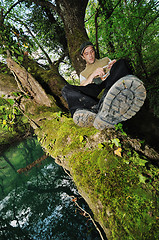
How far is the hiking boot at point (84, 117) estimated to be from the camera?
1667 millimetres

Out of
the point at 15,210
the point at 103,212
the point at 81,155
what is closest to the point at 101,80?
the point at 81,155

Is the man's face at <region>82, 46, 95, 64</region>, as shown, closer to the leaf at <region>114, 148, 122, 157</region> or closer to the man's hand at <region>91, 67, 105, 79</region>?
the man's hand at <region>91, 67, 105, 79</region>

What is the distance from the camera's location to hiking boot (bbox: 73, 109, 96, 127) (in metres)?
1.67

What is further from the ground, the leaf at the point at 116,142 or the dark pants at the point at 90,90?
the dark pants at the point at 90,90

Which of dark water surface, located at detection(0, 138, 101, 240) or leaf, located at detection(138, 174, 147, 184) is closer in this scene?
leaf, located at detection(138, 174, 147, 184)

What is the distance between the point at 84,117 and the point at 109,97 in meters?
0.49

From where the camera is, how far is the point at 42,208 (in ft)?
20.2

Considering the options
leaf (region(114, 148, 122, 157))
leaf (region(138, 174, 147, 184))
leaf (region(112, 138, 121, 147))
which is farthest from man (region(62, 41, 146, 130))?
leaf (region(138, 174, 147, 184))

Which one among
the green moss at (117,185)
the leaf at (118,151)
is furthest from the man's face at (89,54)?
the leaf at (118,151)

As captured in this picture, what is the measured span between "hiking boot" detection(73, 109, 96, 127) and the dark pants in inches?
8.7

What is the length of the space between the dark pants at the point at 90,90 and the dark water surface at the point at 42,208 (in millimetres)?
1628

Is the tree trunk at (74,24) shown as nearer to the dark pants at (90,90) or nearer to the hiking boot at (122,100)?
the dark pants at (90,90)

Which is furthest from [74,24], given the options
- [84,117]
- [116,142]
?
[116,142]

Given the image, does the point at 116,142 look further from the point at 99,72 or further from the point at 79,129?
the point at 99,72
